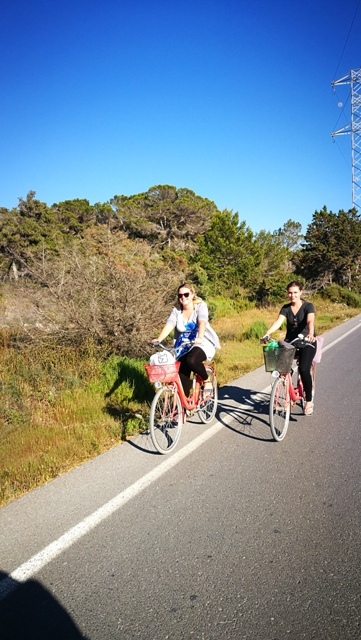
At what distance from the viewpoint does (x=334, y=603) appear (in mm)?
2191

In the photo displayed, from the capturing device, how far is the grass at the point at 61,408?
4.06m

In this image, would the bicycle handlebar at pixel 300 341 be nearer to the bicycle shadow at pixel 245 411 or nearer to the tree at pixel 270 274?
the bicycle shadow at pixel 245 411

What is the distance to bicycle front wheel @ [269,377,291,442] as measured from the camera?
15.2 feet

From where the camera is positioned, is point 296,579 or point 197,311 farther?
point 197,311

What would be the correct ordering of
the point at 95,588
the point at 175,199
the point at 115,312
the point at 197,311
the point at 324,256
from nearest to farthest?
1. the point at 95,588
2. the point at 197,311
3. the point at 115,312
4. the point at 324,256
5. the point at 175,199

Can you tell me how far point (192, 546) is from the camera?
2713 mm

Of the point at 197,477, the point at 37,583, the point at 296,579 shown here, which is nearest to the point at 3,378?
the point at 197,477

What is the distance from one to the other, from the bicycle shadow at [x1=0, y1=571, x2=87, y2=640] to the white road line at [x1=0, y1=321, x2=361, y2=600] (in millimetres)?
27

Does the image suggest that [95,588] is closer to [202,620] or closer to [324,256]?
[202,620]

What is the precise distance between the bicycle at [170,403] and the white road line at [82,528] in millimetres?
275

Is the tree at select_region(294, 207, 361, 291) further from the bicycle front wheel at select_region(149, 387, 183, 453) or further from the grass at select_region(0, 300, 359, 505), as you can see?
the bicycle front wheel at select_region(149, 387, 183, 453)

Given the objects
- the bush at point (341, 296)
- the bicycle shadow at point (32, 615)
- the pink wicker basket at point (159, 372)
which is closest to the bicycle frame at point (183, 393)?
the pink wicker basket at point (159, 372)

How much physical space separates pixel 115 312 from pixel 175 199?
4417 cm

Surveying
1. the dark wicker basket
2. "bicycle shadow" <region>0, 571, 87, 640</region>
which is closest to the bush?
the dark wicker basket
